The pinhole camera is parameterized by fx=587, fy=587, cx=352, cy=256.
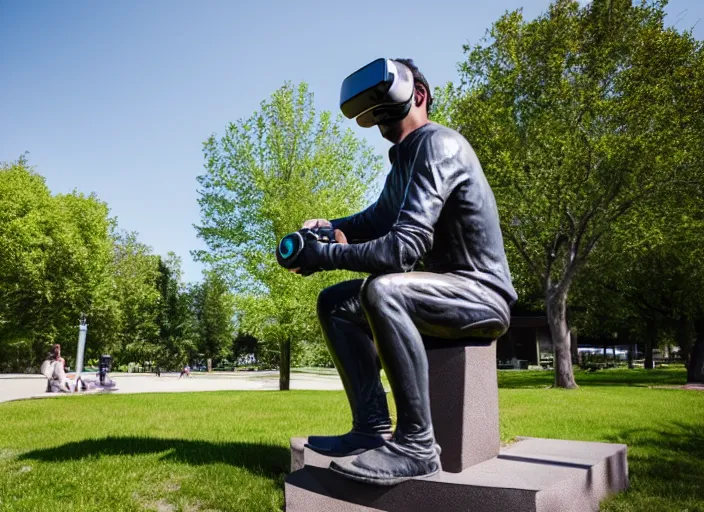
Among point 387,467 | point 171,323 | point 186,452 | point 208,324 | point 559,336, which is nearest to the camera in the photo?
point 387,467

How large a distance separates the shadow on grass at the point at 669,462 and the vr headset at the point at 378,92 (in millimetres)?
2787

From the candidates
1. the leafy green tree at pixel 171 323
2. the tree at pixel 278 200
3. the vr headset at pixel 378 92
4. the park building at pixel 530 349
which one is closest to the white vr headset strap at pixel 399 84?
the vr headset at pixel 378 92

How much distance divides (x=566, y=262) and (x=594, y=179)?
3092mm

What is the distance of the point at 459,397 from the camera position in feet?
Result: 9.40

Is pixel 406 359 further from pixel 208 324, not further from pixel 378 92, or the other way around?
pixel 208 324

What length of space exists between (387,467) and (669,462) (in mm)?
3703

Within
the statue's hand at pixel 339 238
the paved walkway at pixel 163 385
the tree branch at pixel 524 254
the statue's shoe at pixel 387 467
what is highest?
the tree branch at pixel 524 254

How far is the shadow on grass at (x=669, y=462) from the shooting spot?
3.80 metres

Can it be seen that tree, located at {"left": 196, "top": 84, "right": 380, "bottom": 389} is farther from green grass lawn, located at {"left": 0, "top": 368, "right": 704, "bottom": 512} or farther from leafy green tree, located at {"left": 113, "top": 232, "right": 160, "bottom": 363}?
leafy green tree, located at {"left": 113, "top": 232, "right": 160, "bottom": 363}

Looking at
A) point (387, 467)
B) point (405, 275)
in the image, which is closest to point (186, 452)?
point (387, 467)

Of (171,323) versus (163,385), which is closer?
(163,385)

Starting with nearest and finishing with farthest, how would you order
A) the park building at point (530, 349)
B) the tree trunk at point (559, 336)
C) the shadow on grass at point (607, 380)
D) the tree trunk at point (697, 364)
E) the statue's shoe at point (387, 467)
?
the statue's shoe at point (387, 467), the tree trunk at point (559, 336), the tree trunk at point (697, 364), the shadow on grass at point (607, 380), the park building at point (530, 349)

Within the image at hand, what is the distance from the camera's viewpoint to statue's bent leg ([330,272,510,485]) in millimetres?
2600

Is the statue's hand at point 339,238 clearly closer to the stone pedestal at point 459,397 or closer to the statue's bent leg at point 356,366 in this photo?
the statue's bent leg at point 356,366
